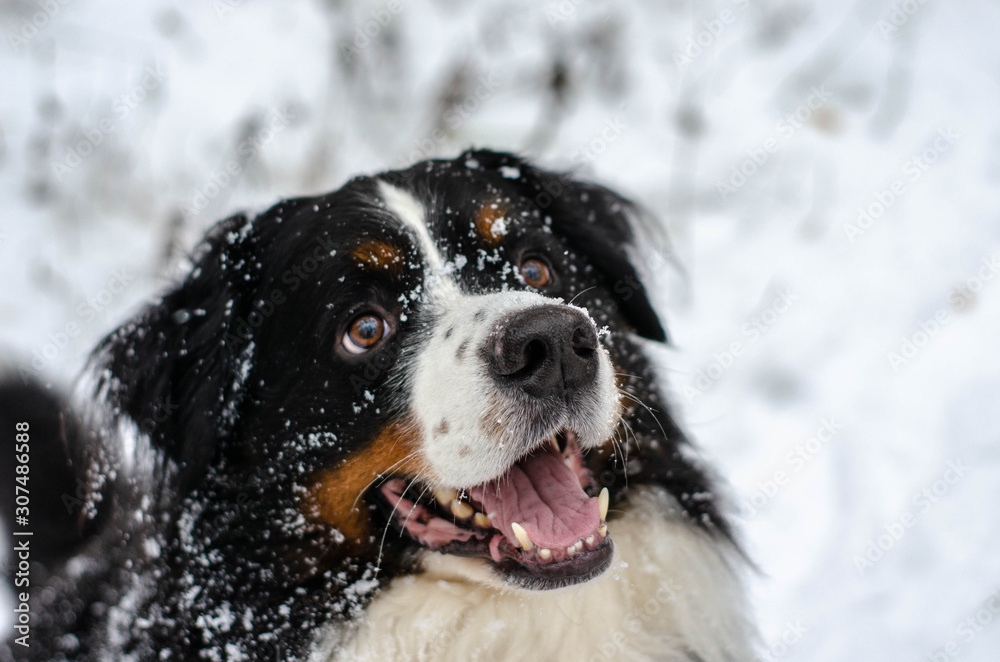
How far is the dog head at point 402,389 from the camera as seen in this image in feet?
7.00

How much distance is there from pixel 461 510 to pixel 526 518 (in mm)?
203

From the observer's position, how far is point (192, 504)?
2455 millimetres

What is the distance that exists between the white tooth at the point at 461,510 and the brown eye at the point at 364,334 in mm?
552

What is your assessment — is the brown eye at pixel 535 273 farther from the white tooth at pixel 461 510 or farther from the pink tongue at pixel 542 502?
the white tooth at pixel 461 510

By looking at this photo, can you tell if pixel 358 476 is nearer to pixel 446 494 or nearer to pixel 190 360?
A: pixel 446 494

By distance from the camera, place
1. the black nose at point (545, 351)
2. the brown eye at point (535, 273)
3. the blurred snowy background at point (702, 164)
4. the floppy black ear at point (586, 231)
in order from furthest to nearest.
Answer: the blurred snowy background at point (702, 164), the floppy black ear at point (586, 231), the brown eye at point (535, 273), the black nose at point (545, 351)

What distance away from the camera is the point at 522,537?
6.95ft

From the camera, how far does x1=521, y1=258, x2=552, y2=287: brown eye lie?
2.69m

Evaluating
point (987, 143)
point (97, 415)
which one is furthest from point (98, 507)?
point (987, 143)

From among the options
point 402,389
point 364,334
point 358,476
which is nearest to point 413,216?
point 364,334

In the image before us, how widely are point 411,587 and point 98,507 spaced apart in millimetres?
1164

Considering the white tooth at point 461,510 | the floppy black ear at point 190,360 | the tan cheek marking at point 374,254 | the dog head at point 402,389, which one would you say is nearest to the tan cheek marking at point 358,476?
the dog head at point 402,389

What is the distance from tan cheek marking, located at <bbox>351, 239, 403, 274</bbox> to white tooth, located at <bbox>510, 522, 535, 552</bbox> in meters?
0.88

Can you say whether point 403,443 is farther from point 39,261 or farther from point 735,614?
point 39,261
